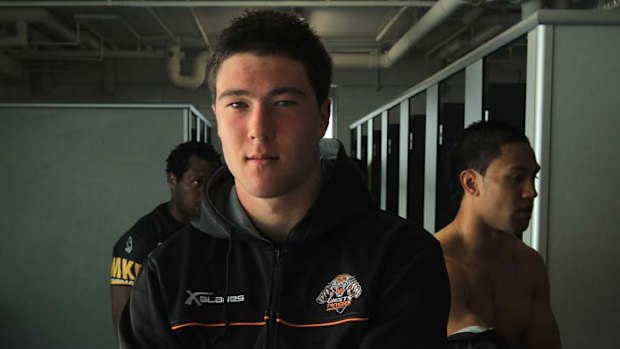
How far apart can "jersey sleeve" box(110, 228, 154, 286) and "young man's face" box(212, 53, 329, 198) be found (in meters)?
1.36

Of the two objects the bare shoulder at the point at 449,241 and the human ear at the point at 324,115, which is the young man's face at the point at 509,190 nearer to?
the bare shoulder at the point at 449,241

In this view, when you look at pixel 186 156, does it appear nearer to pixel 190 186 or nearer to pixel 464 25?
pixel 190 186

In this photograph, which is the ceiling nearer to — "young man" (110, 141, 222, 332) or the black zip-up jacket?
"young man" (110, 141, 222, 332)

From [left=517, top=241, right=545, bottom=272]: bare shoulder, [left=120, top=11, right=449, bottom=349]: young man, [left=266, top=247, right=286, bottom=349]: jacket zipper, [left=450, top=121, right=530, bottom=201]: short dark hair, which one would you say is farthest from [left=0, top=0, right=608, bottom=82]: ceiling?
[left=266, top=247, right=286, bottom=349]: jacket zipper

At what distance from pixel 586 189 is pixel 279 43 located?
1397mm

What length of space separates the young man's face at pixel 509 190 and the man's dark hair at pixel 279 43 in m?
0.96

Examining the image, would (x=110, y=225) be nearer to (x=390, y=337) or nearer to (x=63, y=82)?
(x=390, y=337)

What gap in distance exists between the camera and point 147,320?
103 cm

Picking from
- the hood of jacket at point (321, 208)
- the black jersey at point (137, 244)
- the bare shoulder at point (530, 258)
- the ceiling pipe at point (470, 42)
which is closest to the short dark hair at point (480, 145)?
the bare shoulder at point (530, 258)

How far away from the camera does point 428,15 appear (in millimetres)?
5215

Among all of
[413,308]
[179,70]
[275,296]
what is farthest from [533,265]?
[179,70]

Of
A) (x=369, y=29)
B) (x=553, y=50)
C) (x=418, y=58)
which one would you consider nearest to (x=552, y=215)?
→ (x=553, y=50)

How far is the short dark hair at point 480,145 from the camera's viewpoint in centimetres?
190

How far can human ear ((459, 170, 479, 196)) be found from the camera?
1.90 metres
